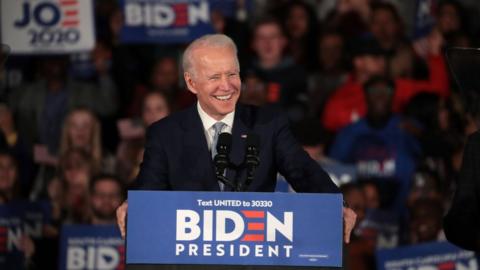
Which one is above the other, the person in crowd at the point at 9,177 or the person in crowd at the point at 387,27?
the person in crowd at the point at 387,27

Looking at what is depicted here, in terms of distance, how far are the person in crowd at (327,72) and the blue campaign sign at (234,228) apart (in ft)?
17.0

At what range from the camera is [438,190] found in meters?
9.50

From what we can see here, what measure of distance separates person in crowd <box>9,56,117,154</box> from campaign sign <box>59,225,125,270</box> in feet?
5.77

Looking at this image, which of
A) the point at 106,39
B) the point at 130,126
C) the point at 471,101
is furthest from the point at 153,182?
the point at 106,39

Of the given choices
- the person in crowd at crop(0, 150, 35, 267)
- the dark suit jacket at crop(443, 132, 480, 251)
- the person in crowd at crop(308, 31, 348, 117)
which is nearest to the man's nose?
the dark suit jacket at crop(443, 132, 480, 251)

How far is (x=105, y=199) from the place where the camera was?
30.3ft

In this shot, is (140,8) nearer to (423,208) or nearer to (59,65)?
(59,65)

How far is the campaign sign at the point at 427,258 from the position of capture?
8477mm

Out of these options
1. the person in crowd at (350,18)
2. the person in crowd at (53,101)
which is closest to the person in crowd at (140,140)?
the person in crowd at (53,101)

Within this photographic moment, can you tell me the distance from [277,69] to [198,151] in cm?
476

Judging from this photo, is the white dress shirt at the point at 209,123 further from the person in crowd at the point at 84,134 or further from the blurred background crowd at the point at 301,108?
the person in crowd at the point at 84,134

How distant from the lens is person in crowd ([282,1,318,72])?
11070mm

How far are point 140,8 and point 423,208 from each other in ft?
8.19

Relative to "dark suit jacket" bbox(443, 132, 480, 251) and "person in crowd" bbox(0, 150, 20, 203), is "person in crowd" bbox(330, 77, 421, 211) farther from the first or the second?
"dark suit jacket" bbox(443, 132, 480, 251)
